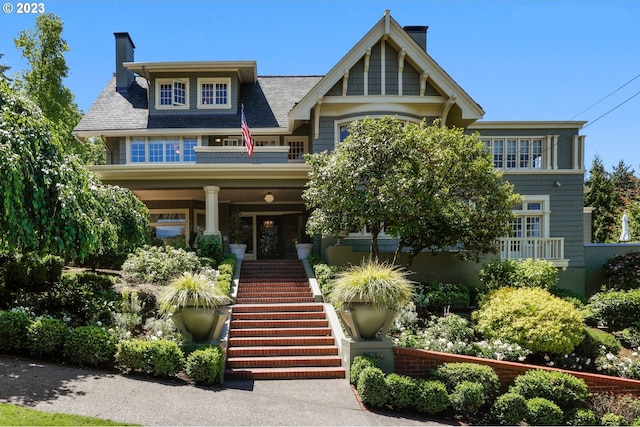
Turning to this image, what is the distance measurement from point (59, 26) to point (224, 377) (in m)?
19.6

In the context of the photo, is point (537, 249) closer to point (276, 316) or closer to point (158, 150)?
point (276, 316)

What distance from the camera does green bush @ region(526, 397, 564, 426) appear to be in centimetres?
725

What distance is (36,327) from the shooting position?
7973 mm

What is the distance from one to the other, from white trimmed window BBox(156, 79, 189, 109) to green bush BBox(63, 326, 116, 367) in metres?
12.6

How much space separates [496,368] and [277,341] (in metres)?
4.43

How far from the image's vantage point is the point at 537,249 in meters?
16.7

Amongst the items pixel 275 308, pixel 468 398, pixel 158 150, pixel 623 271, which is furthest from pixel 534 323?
pixel 158 150

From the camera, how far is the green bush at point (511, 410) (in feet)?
24.0

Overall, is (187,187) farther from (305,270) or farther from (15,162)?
(15,162)

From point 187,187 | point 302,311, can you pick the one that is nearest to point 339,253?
point 302,311

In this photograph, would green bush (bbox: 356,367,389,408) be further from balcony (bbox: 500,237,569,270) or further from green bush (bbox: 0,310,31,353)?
balcony (bbox: 500,237,569,270)

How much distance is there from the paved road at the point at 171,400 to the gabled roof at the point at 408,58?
33.6 feet

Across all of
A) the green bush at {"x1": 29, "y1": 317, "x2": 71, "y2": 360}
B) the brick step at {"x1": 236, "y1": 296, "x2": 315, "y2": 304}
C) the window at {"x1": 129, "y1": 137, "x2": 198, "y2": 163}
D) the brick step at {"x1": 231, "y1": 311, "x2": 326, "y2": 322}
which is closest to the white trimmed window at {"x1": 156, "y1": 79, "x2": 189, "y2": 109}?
the window at {"x1": 129, "y1": 137, "x2": 198, "y2": 163}

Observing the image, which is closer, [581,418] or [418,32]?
[581,418]
